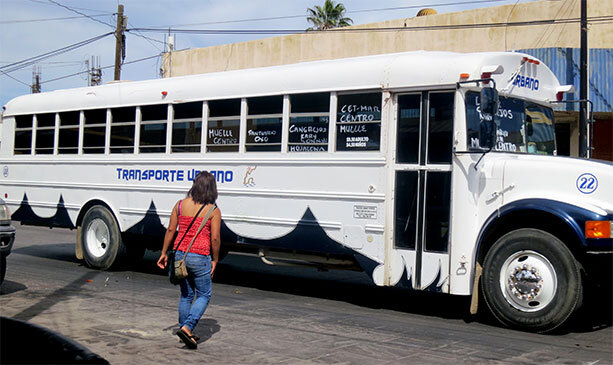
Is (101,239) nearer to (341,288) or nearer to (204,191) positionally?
(341,288)

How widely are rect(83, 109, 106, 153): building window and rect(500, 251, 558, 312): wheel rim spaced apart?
Result: 24.2ft

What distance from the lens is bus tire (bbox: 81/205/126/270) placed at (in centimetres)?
1145

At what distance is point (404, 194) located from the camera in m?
8.12

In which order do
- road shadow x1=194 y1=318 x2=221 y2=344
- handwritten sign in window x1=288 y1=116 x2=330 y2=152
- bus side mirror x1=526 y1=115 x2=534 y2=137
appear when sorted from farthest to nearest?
handwritten sign in window x1=288 y1=116 x2=330 y2=152 → bus side mirror x1=526 y1=115 x2=534 y2=137 → road shadow x1=194 y1=318 x2=221 y2=344

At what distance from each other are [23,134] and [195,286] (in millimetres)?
8465

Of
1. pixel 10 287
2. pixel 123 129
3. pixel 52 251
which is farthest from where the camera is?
pixel 52 251

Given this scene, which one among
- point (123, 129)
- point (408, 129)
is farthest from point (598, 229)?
point (123, 129)

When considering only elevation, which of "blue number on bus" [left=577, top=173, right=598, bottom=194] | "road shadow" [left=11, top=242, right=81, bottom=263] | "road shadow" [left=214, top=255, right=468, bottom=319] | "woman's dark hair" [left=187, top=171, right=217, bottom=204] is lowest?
"road shadow" [left=214, top=255, right=468, bottom=319]

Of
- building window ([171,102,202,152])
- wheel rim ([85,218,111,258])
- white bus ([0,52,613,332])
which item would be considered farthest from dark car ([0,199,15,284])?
wheel rim ([85,218,111,258])

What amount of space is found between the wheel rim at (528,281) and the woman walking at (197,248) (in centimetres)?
320

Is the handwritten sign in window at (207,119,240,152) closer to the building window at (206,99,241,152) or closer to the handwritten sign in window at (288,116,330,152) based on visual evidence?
the building window at (206,99,241,152)

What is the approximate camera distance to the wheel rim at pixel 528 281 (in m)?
7.13

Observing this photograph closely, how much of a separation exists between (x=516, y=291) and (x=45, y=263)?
8736mm

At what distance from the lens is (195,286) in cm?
628
